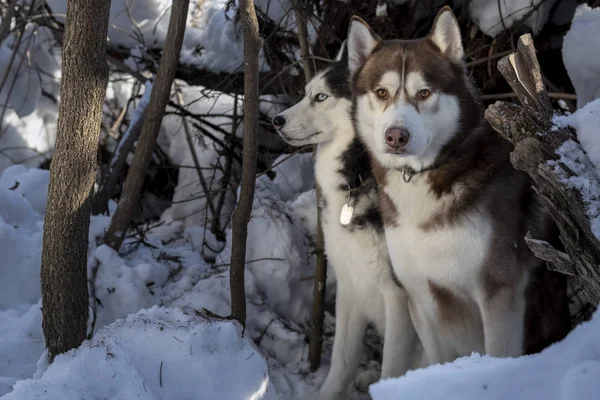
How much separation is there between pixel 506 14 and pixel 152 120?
2226 mm

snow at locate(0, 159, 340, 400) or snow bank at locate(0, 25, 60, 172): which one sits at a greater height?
snow bank at locate(0, 25, 60, 172)

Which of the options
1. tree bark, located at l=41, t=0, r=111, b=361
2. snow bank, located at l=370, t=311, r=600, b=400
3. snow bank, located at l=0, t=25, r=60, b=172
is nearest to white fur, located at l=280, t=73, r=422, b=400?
tree bark, located at l=41, t=0, r=111, b=361

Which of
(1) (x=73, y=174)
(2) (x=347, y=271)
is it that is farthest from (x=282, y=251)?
(1) (x=73, y=174)

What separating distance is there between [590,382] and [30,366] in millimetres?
2868

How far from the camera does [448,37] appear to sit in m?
3.55

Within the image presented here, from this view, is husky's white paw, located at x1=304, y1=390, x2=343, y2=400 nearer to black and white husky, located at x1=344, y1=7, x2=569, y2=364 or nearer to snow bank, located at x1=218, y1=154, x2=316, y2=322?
snow bank, located at x1=218, y1=154, x2=316, y2=322

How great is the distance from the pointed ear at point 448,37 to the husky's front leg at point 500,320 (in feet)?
3.71

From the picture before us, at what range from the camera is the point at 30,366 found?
363 cm

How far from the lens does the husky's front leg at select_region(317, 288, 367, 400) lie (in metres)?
4.20

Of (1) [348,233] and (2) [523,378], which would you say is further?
(1) [348,233]

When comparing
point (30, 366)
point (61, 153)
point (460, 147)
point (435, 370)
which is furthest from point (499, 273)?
point (30, 366)

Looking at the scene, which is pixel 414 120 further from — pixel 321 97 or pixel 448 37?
pixel 321 97

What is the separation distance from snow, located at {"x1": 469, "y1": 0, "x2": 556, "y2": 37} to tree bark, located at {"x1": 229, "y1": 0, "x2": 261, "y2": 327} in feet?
5.43

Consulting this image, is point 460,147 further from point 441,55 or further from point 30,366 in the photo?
point 30,366
